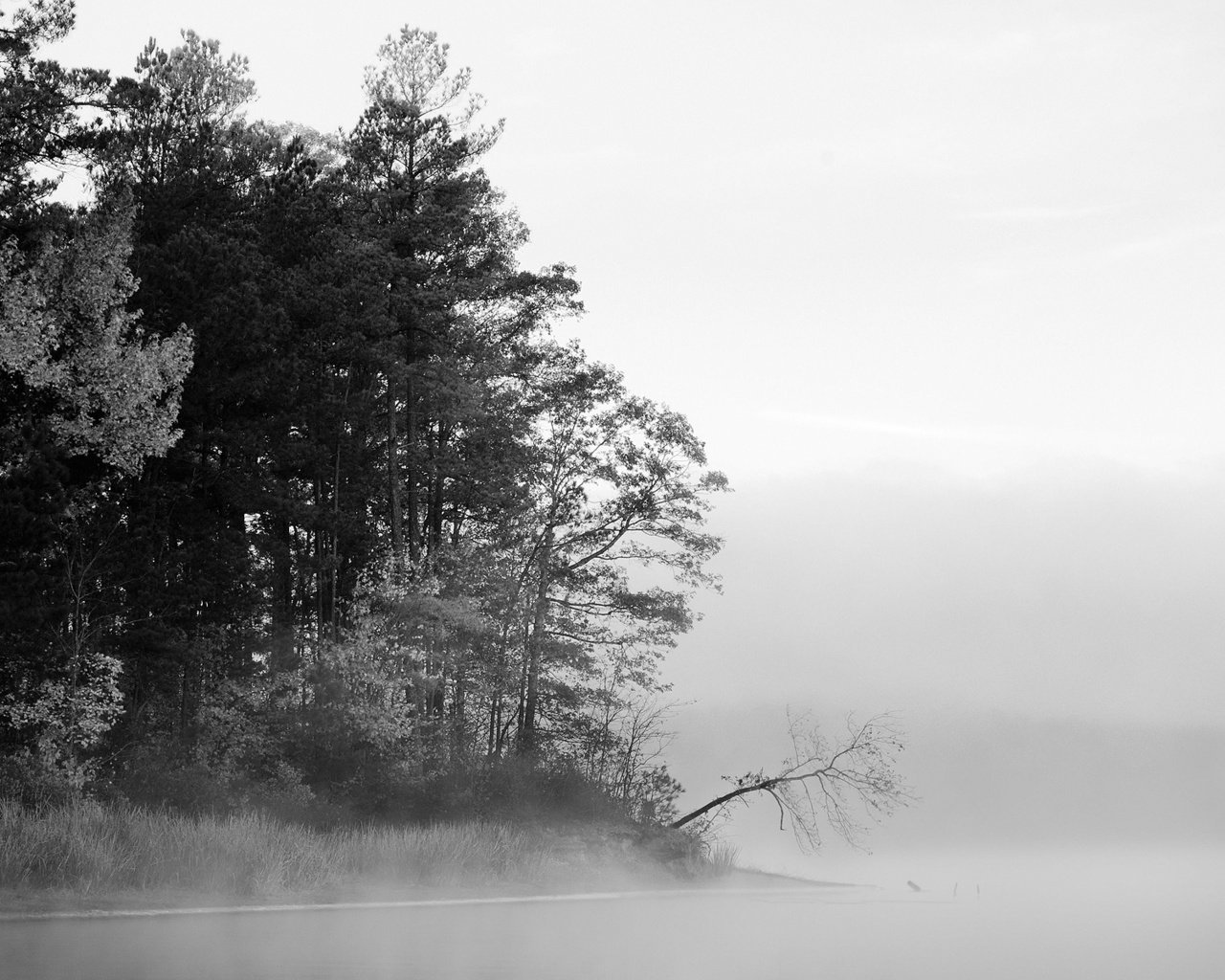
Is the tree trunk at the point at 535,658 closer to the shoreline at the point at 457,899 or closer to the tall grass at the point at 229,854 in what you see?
the shoreline at the point at 457,899

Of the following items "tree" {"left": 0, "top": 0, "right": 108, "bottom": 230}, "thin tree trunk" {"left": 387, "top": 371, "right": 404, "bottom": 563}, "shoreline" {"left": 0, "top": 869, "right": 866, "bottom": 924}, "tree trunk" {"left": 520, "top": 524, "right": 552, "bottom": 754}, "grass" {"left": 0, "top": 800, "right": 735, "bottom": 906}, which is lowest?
"shoreline" {"left": 0, "top": 869, "right": 866, "bottom": 924}

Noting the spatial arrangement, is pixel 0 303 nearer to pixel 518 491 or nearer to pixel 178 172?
pixel 178 172

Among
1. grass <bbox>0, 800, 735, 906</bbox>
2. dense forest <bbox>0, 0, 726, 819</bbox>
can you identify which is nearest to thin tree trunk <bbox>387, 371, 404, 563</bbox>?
dense forest <bbox>0, 0, 726, 819</bbox>

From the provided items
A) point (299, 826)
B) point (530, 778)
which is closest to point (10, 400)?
point (299, 826)

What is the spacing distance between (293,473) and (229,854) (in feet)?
52.0

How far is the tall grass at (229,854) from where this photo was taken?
1955 centimetres

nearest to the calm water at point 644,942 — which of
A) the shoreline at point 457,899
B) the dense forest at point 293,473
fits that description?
the shoreline at point 457,899

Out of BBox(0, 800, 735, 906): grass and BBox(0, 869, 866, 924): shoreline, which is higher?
BBox(0, 800, 735, 906): grass

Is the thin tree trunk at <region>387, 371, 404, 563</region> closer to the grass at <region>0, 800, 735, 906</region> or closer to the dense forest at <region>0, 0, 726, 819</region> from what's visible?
the dense forest at <region>0, 0, 726, 819</region>

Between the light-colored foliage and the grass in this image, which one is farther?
the light-colored foliage

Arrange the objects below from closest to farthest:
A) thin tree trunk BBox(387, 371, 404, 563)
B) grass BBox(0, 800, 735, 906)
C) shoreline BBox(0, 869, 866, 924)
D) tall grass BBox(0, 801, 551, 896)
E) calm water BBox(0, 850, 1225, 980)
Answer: calm water BBox(0, 850, 1225, 980)
shoreline BBox(0, 869, 866, 924)
grass BBox(0, 800, 735, 906)
tall grass BBox(0, 801, 551, 896)
thin tree trunk BBox(387, 371, 404, 563)

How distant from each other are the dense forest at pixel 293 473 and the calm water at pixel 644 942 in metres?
7.79

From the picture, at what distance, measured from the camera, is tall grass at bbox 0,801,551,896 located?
19547mm

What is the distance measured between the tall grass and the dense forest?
2754mm
